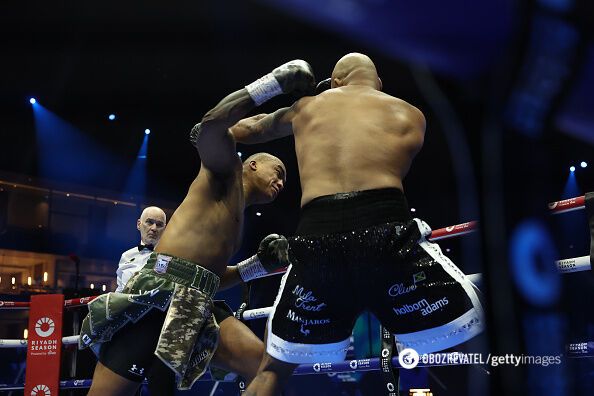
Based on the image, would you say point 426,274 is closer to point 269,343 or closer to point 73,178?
point 269,343

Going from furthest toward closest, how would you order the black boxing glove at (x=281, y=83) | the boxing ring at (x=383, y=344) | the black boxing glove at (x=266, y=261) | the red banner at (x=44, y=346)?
the red banner at (x=44, y=346) → the black boxing glove at (x=266, y=261) → the black boxing glove at (x=281, y=83) → the boxing ring at (x=383, y=344)

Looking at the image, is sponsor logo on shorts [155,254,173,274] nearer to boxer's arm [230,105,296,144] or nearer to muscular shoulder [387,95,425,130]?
boxer's arm [230,105,296,144]

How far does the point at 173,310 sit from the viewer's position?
7.95ft

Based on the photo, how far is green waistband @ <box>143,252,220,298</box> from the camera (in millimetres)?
2484

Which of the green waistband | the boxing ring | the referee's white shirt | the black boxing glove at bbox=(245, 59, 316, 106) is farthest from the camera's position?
the referee's white shirt

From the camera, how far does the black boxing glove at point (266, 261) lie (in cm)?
282

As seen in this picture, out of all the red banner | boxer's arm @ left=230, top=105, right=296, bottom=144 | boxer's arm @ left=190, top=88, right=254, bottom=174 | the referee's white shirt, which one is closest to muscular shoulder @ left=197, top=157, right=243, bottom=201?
boxer's arm @ left=190, top=88, right=254, bottom=174

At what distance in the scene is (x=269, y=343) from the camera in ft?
6.01

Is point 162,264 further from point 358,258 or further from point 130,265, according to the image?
point 130,265

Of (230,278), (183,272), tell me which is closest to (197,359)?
(183,272)

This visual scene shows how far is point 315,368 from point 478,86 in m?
2.37

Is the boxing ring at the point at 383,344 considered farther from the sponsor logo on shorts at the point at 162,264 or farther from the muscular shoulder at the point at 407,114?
the sponsor logo on shorts at the point at 162,264

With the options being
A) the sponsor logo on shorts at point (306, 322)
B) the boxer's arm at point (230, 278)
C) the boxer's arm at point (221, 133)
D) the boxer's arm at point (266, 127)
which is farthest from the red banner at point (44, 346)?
the sponsor logo on shorts at point (306, 322)

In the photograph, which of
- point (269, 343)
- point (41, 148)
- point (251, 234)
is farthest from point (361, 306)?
point (251, 234)
